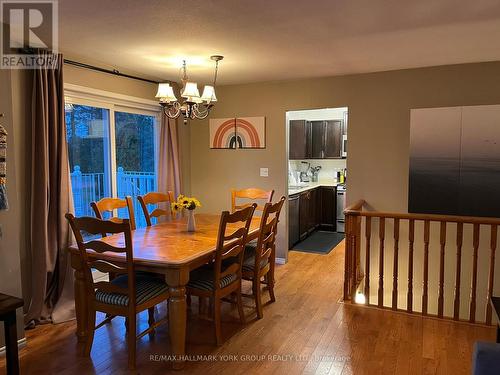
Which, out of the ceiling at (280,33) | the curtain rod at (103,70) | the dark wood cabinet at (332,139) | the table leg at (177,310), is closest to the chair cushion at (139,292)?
the table leg at (177,310)

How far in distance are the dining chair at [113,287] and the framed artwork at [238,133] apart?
2739mm

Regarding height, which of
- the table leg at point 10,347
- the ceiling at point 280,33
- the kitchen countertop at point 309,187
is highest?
the ceiling at point 280,33

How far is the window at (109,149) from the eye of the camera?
3.89 metres

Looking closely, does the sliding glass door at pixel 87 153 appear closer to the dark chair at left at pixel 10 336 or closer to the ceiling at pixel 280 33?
the ceiling at pixel 280 33

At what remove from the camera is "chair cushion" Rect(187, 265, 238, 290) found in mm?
2840

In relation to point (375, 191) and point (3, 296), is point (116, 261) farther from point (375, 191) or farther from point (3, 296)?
point (375, 191)

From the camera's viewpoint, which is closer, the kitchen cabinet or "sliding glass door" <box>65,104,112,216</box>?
"sliding glass door" <box>65,104,112,216</box>

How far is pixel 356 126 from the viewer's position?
14.9 feet

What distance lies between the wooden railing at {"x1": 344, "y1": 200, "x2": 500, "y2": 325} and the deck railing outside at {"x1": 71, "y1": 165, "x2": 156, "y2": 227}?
2521mm

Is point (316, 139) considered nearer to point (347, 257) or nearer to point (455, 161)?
point (455, 161)

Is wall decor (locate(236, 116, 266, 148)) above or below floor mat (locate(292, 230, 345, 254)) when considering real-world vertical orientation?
above

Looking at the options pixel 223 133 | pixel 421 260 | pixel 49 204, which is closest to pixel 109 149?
pixel 49 204

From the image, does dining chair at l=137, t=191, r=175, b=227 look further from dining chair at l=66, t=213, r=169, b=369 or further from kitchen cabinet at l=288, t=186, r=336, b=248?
kitchen cabinet at l=288, t=186, r=336, b=248

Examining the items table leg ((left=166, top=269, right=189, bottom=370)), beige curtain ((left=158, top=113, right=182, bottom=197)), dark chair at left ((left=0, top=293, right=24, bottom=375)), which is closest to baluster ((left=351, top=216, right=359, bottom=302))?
table leg ((left=166, top=269, right=189, bottom=370))
